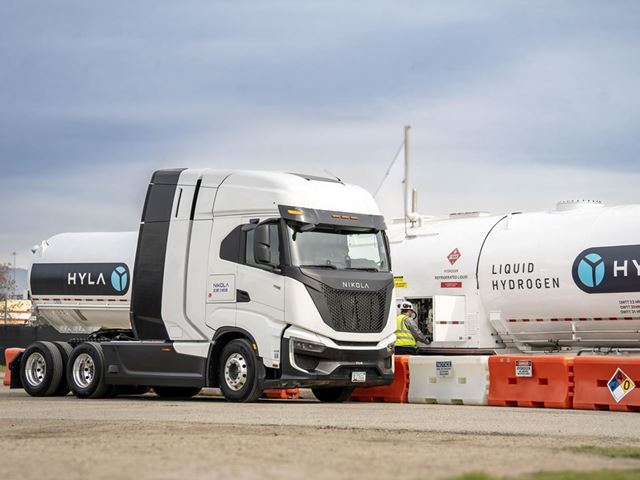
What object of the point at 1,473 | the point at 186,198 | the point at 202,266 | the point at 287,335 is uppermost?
the point at 186,198

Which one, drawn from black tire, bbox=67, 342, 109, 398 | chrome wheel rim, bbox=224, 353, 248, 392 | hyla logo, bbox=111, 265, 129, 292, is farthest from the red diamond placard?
black tire, bbox=67, 342, 109, 398

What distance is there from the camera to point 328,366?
18797 mm

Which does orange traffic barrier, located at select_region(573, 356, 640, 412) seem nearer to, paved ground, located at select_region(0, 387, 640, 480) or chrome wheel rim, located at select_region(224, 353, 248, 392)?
paved ground, located at select_region(0, 387, 640, 480)

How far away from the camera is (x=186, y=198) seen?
1997 centimetres

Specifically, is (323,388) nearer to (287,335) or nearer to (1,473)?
(287,335)

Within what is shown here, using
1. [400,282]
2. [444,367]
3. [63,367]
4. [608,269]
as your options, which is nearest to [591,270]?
[608,269]

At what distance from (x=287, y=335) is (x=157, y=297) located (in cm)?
→ 297

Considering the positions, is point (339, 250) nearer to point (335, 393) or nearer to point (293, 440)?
point (335, 393)

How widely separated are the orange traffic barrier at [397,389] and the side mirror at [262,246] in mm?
3684

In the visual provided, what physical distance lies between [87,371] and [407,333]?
6.31 m

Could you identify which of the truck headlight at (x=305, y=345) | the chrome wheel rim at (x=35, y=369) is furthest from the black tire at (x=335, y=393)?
the chrome wheel rim at (x=35, y=369)

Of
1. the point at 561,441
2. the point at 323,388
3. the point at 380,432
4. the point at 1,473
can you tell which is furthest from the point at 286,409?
the point at 1,473

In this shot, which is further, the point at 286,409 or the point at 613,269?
the point at 613,269

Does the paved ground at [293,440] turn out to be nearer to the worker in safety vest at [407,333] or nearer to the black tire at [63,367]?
the black tire at [63,367]
